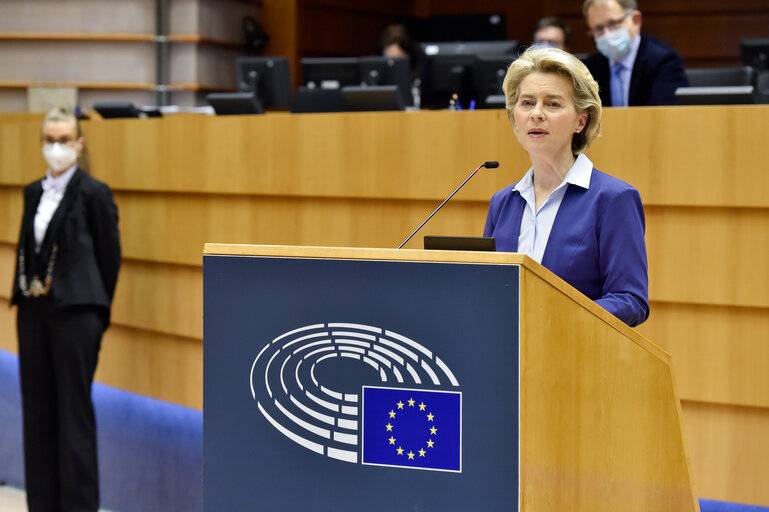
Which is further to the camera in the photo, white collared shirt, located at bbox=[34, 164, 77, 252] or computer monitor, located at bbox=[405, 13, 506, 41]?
computer monitor, located at bbox=[405, 13, 506, 41]

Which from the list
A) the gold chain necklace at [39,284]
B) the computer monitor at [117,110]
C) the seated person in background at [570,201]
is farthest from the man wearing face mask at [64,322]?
the seated person in background at [570,201]

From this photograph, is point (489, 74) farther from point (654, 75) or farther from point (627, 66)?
point (654, 75)

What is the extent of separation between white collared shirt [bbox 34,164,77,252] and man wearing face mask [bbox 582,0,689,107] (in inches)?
80.6

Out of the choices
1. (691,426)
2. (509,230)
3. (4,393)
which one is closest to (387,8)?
(4,393)

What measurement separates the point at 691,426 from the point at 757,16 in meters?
5.77

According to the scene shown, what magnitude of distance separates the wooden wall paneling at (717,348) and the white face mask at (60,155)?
2.25 meters

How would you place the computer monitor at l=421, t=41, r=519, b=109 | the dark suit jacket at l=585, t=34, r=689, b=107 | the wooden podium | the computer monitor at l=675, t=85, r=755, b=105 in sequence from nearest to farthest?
the wooden podium → the computer monitor at l=675, t=85, r=755, b=105 → the dark suit jacket at l=585, t=34, r=689, b=107 → the computer monitor at l=421, t=41, r=519, b=109

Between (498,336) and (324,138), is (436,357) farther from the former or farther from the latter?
(324,138)

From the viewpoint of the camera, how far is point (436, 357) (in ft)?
4.62

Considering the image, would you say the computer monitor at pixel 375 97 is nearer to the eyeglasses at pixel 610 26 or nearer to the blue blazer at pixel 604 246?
the eyeglasses at pixel 610 26

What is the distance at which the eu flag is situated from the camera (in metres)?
1.40

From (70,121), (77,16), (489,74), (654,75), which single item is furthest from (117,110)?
(77,16)

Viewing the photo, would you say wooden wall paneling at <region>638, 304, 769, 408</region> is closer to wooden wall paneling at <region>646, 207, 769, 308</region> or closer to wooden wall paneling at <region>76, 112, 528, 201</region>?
wooden wall paneling at <region>646, 207, 769, 308</region>

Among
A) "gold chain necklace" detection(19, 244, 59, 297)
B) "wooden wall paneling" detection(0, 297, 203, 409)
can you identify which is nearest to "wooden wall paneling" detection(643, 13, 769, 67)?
"wooden wall paneling" detection(0, 297, 203, 409)
